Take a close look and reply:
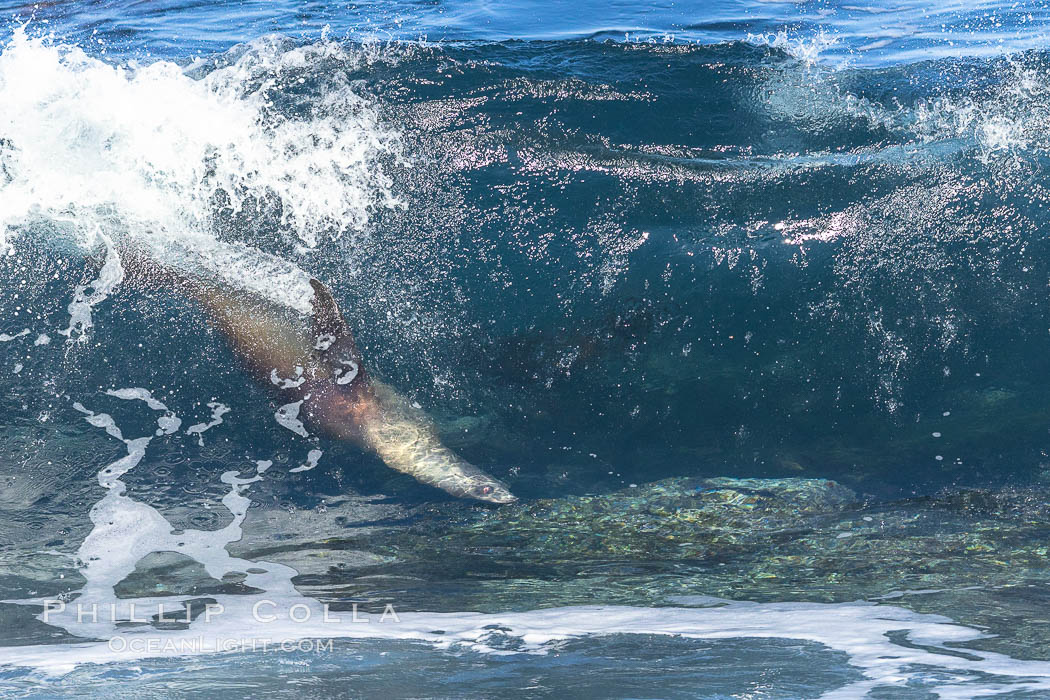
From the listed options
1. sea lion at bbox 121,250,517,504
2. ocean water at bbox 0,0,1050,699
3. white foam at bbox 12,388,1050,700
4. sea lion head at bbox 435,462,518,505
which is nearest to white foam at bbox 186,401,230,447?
ocean water at bbox 0,0,1050,699

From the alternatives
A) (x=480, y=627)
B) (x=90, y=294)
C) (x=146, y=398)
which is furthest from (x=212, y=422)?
(x=480, y=627)

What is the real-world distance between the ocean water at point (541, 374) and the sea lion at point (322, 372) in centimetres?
8

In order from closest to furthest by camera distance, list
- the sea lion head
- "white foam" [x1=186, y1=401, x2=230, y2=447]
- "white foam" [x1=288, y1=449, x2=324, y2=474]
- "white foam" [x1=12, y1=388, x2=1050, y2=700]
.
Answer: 1. "white foam" [x1=12, y1=388, x2=1050, y2=700]
2. the sea lion head
3. "white foam" [x1=288, y1=449, x2=324, y2=474]
4. "white foam" [x1=186, y1=401, x2=230, y2=447]

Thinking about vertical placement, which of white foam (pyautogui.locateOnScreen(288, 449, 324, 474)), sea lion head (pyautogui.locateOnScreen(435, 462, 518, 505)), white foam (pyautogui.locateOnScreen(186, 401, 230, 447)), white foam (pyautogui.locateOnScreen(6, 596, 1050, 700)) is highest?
white foam (pyautogui.locateOnScreen(186, 401, 230, 447))

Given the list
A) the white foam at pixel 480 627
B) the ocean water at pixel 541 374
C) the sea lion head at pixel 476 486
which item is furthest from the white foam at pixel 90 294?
the sea lion head at pixel 476 486

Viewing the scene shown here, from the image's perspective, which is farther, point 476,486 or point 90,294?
point 90,294

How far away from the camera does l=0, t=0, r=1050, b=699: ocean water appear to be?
3602 mm

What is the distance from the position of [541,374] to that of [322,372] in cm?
122

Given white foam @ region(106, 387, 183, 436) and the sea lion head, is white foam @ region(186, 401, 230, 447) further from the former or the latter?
the sea lion head

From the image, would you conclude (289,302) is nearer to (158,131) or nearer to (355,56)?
(158,131)

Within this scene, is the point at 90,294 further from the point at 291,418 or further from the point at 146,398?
the point at 291,418

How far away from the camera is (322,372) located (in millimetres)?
5113

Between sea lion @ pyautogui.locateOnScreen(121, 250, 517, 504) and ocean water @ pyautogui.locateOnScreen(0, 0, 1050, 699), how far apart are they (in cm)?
→ 8

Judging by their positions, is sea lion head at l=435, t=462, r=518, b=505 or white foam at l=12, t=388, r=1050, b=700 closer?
white foam at l=12, t=388, r=1050, b=700
